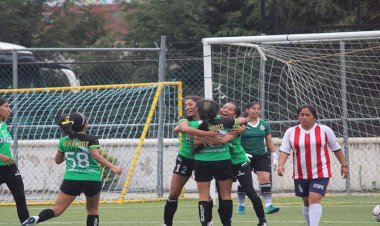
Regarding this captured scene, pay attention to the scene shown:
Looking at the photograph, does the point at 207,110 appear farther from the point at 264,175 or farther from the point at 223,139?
the point at 264,175

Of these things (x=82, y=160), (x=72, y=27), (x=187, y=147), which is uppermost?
(x=72, y=27)

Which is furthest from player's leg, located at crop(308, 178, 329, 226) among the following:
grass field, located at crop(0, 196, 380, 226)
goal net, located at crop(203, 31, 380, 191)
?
goal net, located at crop(203, 31, 380, 191)

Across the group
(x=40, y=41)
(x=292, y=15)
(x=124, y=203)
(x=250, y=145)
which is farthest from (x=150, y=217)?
(x=40, y=41)

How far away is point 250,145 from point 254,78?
339 centimetres

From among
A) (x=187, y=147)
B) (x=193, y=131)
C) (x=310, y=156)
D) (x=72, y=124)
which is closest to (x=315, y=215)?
(x=310, y=156)

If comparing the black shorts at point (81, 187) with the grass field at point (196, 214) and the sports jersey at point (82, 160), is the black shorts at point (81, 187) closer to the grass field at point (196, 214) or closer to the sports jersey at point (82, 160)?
the sports jersey at point (82, 160)

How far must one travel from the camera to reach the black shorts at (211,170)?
35.1 ft

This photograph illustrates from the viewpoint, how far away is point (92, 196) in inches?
412

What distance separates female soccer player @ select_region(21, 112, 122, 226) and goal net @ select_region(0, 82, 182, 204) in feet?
22.4

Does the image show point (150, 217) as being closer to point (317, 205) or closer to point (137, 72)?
point (317, 205)

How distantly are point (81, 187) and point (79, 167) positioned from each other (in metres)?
0.24

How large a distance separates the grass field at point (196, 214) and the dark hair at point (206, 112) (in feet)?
8.06

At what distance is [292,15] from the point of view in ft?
66.1

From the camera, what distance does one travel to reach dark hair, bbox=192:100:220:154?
10.7 metres
